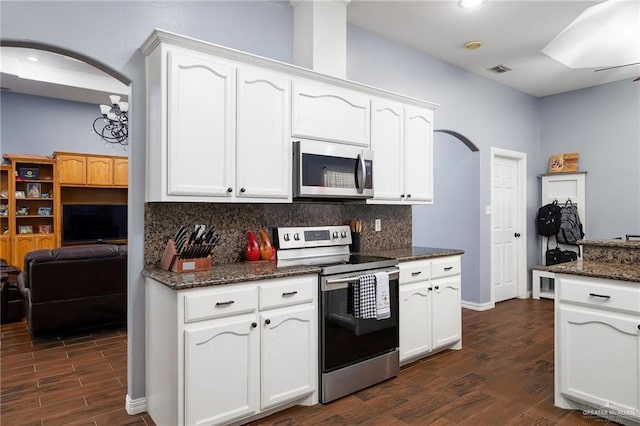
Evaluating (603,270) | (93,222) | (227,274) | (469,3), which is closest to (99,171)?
(93,222)

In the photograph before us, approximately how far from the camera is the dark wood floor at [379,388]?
2484 mm

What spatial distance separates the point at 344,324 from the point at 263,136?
139 centimetres

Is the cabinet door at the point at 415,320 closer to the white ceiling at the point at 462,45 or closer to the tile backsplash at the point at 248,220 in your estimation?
the tile backsplash at the point at 248,220

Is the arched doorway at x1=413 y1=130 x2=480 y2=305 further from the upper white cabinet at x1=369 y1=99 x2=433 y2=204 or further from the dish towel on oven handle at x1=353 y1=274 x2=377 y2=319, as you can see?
the dish towel on oven handle at x1=353 y1=274 x2=377 y2=319

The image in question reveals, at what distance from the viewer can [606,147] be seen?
550cm

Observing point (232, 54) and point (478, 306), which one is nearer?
point (232, 54)

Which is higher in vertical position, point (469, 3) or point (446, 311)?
point (469, 3)

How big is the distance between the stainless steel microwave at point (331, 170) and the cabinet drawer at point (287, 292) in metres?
0.67

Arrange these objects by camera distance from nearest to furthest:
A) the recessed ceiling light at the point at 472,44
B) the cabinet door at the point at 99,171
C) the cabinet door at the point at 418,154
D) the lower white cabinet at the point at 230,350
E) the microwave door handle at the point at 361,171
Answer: the lower white cabinet at the point at 230,350 < the microwave door handle at the point at 361,171 < the cabinet door at the point at 418,154 < the recessed ceiling light at the point at 472,44 < the cabinet door at the point at 99,171

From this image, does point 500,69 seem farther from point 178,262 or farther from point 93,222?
point 93,222

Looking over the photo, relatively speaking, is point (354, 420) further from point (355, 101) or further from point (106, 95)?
point (106, 95)

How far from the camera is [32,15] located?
7.30 ft

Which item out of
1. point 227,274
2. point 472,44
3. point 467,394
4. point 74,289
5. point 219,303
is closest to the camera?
point 219,303

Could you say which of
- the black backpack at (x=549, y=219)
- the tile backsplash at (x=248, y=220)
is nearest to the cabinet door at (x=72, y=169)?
the tile backsplash at (x=248, y=220)
